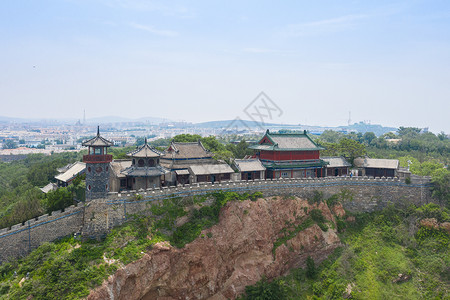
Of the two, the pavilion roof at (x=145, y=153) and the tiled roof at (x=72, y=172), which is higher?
the pavilion roof at (x=145, y=153)

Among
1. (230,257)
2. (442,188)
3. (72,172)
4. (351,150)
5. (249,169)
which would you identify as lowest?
(230,257)

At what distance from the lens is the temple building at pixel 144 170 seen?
3944 cm

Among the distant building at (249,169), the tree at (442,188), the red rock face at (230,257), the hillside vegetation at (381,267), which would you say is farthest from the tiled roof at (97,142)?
the tree at (442,188)

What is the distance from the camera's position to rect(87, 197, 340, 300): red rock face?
106ft

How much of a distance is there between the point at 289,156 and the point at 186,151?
14.8 m

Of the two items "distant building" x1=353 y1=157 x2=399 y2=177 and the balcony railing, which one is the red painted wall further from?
the balcony railing

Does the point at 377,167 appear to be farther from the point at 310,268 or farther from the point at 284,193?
the point at 310,268

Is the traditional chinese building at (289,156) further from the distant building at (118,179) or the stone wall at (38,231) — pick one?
the stone wall at (38,231)

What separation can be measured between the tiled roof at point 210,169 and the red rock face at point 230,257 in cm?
575

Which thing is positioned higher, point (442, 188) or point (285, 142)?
point (285, 142)

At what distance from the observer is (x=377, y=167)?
52281 mm

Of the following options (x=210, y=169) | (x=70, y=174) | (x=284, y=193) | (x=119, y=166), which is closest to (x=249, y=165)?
(x=210, y=169)

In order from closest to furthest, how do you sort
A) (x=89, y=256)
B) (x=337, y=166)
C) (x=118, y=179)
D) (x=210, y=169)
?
(x=89, y=256)
(x=118, y=179)
(x=210, y=169)
(x=337, y=166)

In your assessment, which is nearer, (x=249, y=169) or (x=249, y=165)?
(x=249, y=169)
